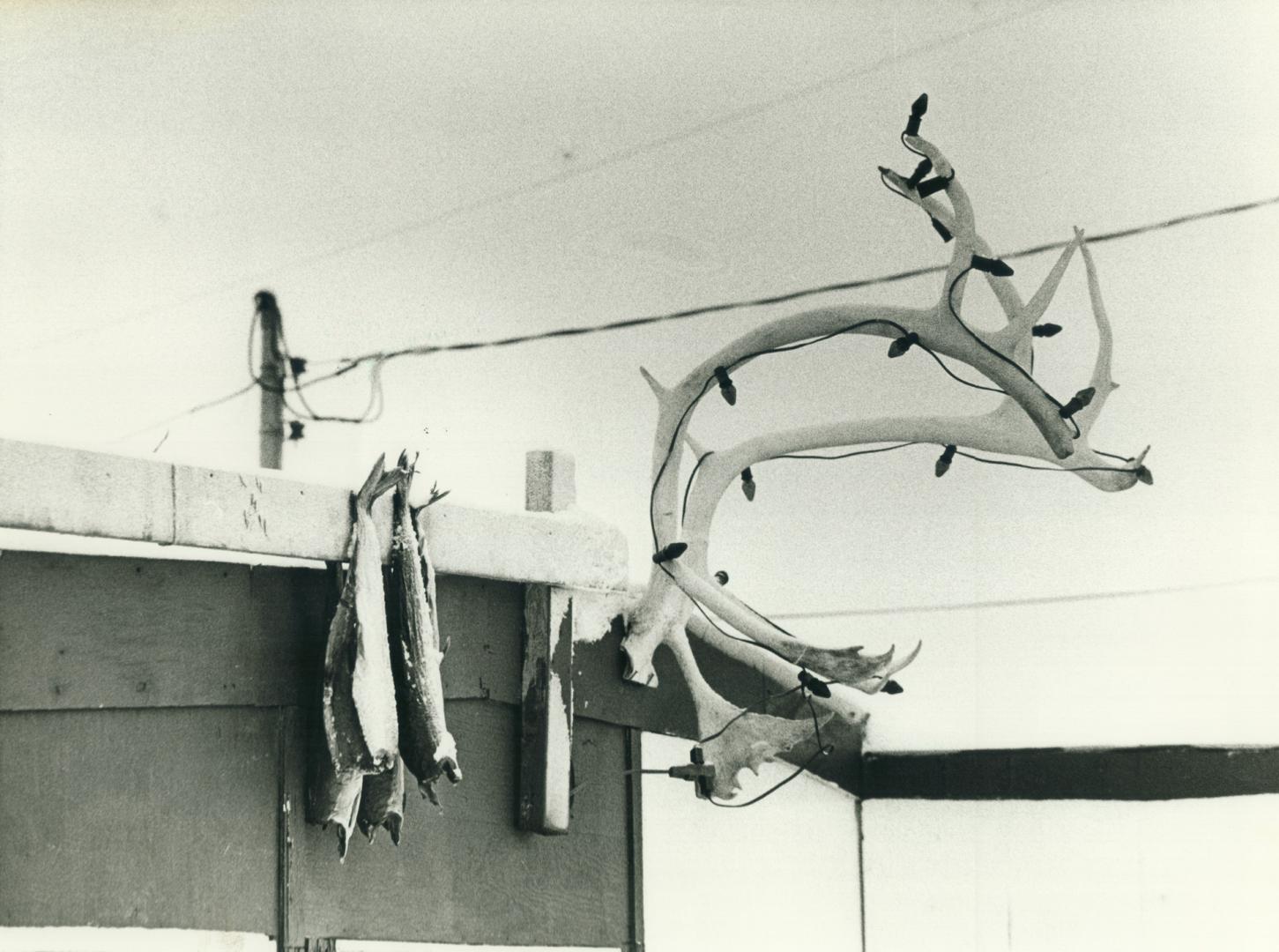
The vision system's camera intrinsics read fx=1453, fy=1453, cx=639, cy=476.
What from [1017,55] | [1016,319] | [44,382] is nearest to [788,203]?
[1017,55]

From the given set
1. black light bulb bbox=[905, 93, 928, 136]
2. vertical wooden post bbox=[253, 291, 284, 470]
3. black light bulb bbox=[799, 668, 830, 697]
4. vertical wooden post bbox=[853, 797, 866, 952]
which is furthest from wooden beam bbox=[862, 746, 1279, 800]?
vertical wooden post bbox=[253, 291, 284, 470]

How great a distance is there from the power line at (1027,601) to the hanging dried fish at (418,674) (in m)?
2.01

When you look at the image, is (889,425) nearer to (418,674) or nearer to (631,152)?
(418,674)

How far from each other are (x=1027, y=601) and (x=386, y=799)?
2.17 metres

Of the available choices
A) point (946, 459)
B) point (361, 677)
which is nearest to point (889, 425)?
point (946, 459)

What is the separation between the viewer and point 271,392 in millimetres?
8047

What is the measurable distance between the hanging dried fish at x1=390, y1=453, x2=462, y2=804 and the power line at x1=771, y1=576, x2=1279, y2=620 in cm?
201

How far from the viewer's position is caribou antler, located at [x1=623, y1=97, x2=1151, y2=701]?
10.5 feet

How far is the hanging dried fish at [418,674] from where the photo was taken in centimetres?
269

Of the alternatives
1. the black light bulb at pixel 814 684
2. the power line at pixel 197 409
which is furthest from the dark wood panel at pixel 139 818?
the power line at pixel 197 409

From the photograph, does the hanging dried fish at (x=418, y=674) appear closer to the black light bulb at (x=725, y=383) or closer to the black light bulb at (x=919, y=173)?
the black light bulb at (x=725, y=383)

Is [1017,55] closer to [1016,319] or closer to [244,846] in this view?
[1016,319]

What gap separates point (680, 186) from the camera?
16.0ft

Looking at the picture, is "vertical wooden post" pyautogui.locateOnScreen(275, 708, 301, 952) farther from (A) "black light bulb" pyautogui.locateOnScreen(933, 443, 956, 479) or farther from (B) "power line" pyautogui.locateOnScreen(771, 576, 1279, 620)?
(B) "power line" pyautogui.locateOnScreen(771, 576, 1279, 620)
